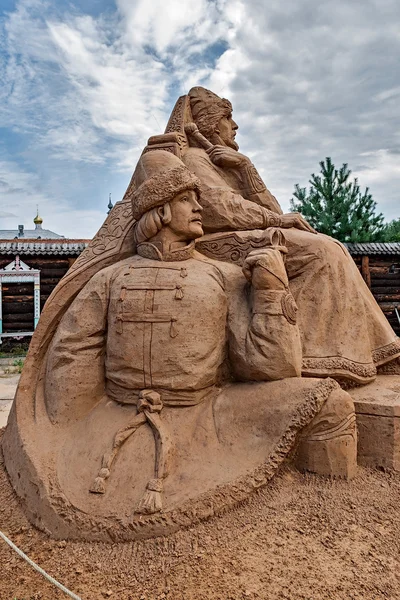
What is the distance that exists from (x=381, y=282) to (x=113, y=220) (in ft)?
27.2

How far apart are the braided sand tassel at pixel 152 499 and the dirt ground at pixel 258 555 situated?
12 cm

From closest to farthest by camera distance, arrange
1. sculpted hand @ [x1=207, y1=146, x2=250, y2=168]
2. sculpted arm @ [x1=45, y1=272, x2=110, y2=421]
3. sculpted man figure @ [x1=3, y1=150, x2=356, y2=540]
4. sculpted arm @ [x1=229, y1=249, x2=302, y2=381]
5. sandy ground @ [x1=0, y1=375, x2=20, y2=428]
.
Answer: sculpted man figure @ [x1=3, y1=150, x2=356, y2=540]
sculpted arm @ [x1=229, y1=249, x2=302, y2=381]
sculpted arm @ [x1=45, y1=272, x2=110, y2=421]
sculpted hand @ [x1=207, y1=146, x2=250, y2=168]
sandy ground @ [x1=0, y1=375, x2=20, y2=428]

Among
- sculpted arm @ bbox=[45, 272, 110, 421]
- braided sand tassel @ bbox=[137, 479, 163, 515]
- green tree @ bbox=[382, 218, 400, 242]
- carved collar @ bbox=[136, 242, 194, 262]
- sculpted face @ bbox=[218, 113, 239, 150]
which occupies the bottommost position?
braided sand tassel @ bbox=[137, 479, 163, 515]

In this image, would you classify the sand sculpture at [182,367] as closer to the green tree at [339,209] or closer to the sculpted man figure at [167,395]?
Answer: the sculpted man figure at [167,395]

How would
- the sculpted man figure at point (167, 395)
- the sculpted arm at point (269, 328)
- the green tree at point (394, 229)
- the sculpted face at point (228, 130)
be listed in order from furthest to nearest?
1. the green tree at point (394, 229)
2. the sculpted face at point (228, 130)
3. the sculpted arm at point (269, 328)
4. the sculpted man figure at point (167, 395)

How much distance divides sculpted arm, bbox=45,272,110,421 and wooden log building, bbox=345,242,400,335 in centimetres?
820

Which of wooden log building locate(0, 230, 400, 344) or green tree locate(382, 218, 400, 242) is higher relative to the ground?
green tree locate(382, 218, 400, 242)

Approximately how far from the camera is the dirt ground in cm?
153

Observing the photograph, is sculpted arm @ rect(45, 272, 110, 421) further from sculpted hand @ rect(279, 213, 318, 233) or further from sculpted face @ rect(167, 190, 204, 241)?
sculpted hand @ rect(279, 213, 318, 233)

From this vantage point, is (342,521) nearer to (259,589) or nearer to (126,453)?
(259,589)

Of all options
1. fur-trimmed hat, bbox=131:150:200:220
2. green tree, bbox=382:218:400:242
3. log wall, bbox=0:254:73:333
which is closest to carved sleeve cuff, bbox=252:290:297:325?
fur-trimmed hat, bbox=131:150:200:220

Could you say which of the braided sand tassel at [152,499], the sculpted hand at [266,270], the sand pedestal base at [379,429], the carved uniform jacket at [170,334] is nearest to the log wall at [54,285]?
the carved uniform jacket at [170,334]

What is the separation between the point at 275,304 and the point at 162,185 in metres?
0.88

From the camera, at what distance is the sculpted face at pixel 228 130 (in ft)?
11.0
